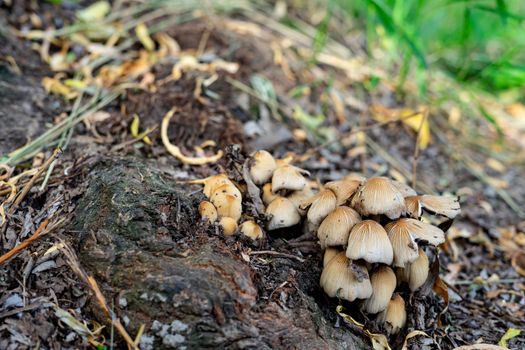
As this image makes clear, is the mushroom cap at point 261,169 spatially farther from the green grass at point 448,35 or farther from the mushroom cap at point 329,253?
the green grass at point 448,35

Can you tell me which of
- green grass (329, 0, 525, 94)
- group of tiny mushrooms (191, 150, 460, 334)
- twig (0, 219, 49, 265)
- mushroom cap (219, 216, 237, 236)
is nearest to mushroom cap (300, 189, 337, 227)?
group of tiny mushrooms (191, 150, 460, 334)

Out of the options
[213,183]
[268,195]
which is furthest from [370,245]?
[213,183]

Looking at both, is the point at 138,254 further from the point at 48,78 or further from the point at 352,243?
the point at 48,78

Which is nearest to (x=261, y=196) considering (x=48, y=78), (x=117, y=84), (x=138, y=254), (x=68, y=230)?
(x=138, y=254)

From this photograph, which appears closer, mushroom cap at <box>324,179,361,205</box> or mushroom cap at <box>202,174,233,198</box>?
mushroom cap at <box>324,179,361,205</box>

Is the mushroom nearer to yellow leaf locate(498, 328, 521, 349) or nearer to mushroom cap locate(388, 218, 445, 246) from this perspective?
mushroom cap locate(388, 218, 445, 246)

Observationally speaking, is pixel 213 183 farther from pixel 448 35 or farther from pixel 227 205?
pixel 448 35

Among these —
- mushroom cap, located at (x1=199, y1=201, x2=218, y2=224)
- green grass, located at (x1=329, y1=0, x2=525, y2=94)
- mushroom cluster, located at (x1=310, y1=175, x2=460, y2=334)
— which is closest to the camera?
mushroom cluster, located at (x1=310, y1=175, x2=460, y2=334)
